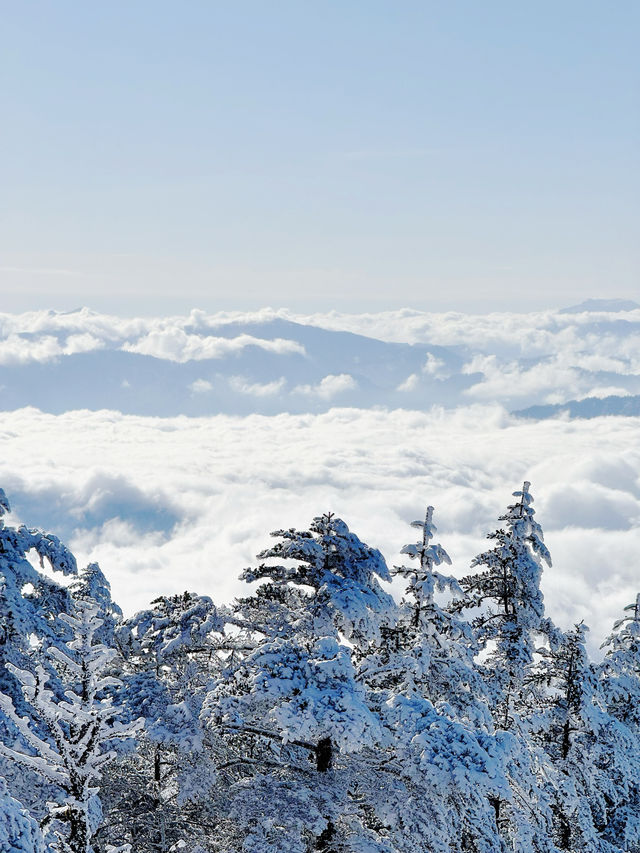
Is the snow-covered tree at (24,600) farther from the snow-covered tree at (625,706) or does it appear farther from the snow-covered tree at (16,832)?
the snow-covered tree at (625,706)

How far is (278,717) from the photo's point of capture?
9.70 metres

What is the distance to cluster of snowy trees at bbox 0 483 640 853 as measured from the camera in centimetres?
1000

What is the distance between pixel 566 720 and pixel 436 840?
1010cm

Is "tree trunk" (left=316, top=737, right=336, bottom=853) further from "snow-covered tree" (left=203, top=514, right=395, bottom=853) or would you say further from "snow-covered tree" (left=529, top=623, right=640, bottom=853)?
"snow-covered tree" (left=529, top=623, right=640, bottom=853)

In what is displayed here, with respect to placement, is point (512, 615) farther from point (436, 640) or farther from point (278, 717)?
point (278, 717)

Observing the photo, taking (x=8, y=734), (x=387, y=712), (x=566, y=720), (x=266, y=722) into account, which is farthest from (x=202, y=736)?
(x=566, y=720)

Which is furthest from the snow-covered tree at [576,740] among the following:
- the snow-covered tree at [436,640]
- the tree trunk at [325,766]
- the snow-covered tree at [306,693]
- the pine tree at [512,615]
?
the tree trunk at [325,766]

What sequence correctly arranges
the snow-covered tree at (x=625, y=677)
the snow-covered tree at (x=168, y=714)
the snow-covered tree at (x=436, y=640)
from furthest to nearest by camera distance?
the snow-covered tree at (x=625, y=677)
the snow-covered tree at (x=436, y=640)
the snow-covered tree at (x=168, y=714)

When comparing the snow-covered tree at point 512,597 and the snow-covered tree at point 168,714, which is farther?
the snow-covered tree at point 512,597

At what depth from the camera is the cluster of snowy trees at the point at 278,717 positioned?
32.8 feet

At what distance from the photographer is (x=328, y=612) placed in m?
11.8

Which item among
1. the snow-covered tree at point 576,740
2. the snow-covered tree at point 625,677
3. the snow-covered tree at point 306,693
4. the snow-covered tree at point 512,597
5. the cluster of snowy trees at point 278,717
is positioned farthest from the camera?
the snow-covered tree at point 625,677

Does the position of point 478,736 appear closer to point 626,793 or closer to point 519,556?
point 519,556

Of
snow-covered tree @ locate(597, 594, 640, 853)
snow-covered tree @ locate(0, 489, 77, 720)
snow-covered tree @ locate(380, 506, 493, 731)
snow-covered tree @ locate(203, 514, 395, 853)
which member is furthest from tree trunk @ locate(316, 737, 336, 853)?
snow-covered tree @ locate(597, 594, 640, 853)
